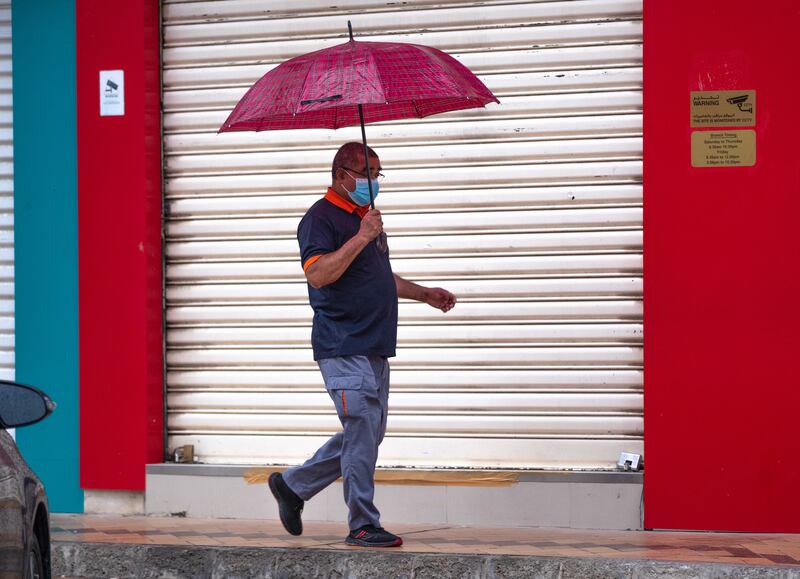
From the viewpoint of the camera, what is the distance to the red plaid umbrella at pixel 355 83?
253 inches

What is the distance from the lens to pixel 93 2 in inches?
344

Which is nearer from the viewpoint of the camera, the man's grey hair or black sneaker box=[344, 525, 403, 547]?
black sneaker box=[344, 525, 403, 547]

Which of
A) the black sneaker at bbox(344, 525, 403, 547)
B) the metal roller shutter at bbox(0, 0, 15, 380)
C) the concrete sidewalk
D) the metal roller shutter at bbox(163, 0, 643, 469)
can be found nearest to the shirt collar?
A: the metal roller shutter at bbox(163, 0, 643, 469)

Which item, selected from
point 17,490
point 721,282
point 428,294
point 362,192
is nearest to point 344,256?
point 362,192

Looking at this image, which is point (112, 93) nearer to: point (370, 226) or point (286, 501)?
point (370, 226)

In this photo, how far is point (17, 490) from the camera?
428 cm

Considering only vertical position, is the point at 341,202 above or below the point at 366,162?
below

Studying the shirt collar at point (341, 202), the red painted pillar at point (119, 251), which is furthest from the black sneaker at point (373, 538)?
the red painted pillar at point (119, 251)

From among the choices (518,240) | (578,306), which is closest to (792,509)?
(578,306)

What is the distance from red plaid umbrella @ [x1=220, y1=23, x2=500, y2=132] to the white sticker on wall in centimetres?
192

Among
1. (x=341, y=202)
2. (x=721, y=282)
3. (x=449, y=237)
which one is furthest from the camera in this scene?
(x=449, y=237)

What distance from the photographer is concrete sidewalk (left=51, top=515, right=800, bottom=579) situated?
6.64 meters

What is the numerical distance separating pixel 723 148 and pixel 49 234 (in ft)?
13.9

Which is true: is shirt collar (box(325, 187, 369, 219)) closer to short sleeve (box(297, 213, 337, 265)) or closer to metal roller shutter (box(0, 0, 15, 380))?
short sleeve (box(297, 213, 337, 265))
